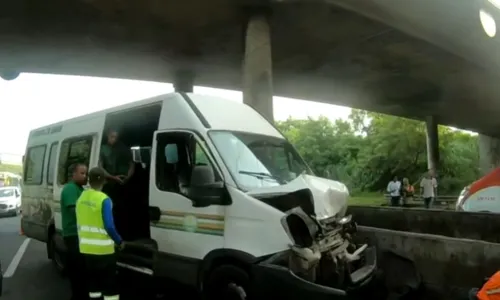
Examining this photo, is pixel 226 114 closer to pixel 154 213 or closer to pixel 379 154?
pixel 154 213

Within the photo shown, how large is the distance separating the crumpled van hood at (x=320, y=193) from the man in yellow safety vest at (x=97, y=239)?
1.59 meters

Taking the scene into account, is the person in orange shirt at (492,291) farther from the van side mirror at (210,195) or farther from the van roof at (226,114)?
the van roof at (226,114)

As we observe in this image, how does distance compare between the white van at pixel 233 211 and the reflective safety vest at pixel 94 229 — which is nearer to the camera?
the white van at pixel 233 211

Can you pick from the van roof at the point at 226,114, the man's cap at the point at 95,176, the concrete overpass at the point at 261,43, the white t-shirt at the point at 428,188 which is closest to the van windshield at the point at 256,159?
the van roof at the point at 226,114

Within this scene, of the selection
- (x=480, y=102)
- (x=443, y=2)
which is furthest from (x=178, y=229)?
(x=480, y=102)

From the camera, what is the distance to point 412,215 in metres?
11.0

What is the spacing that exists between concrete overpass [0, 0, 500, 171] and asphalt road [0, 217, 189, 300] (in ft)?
27.4

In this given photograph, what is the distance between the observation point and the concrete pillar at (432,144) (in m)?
38.9

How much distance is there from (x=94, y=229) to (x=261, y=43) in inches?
484

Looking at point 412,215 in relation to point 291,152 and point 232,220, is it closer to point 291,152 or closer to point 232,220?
point 291,152

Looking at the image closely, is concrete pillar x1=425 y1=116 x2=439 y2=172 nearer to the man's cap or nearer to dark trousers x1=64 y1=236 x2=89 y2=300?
dark trousers x1=64 y1=236 x2=89 y2=300

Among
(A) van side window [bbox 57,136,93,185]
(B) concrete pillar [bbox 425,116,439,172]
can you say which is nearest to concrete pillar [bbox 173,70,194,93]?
(A) van side window [bbox 57,136,93,185]

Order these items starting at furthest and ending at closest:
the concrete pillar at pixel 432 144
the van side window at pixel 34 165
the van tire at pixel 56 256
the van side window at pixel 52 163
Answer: the concrete pillar at pixel 432 144, the van side window at pixel 34 165, the van side window at pixel 52 163, the van tire at pixel 56 256

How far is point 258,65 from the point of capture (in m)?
16.7
